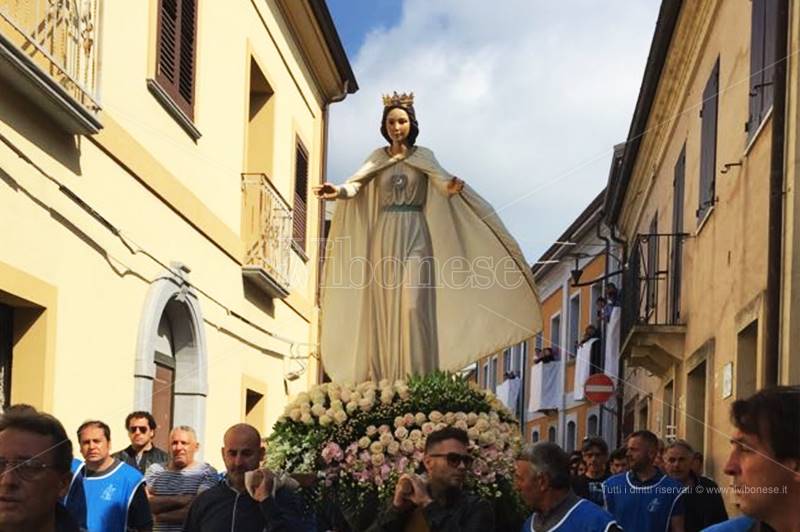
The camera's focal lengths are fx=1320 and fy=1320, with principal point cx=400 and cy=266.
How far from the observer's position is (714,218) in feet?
44.6

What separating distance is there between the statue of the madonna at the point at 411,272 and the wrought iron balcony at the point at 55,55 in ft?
6.07

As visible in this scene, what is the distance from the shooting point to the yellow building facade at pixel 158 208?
27.7 feet

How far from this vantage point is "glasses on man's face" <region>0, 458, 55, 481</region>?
132 inches

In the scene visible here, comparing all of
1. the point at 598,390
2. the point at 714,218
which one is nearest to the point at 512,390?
the point at 598,390

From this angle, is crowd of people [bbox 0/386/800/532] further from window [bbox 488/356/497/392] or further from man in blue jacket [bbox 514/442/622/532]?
window [bbox 488/356/497/392]

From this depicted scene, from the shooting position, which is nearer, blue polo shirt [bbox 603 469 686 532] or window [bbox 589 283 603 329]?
blue polo shirt [bbox 603 469 686 532]

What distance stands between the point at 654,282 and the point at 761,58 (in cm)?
806

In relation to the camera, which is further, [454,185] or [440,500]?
[454,185]

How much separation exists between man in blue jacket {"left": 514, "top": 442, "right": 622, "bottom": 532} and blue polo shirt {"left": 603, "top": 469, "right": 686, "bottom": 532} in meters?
3.05

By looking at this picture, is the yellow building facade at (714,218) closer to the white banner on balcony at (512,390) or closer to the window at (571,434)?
the window at (571,434)

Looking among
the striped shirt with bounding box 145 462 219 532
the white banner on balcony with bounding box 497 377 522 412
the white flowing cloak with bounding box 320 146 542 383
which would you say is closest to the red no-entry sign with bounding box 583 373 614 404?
the white flowing cloak with bounding box 320 146 542 383

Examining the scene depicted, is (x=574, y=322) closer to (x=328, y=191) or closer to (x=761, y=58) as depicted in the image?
(x=761, y=58)

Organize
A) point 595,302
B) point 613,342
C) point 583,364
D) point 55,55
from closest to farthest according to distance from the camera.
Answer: point 55,55, point 613,342, point 583,364, point 595,302

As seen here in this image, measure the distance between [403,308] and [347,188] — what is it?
0.78 m
